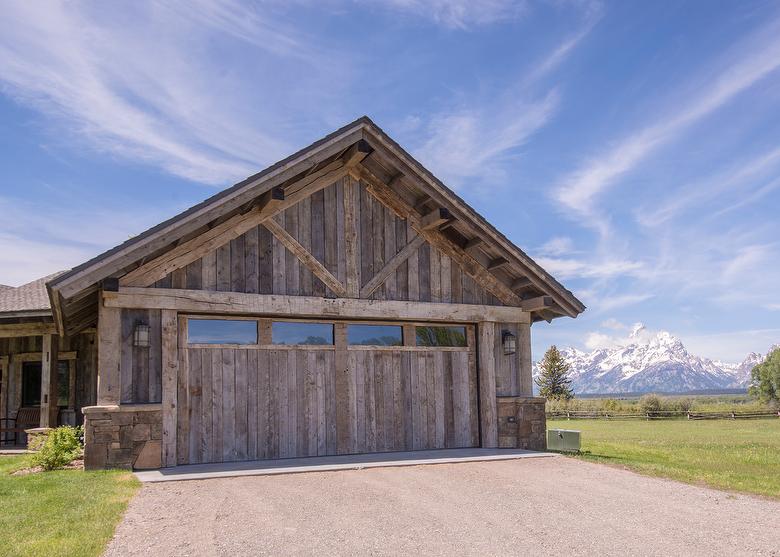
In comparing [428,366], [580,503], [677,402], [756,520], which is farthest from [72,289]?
[677,402]

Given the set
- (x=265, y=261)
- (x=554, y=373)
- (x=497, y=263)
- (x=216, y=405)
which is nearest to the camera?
(x=216, y=405)

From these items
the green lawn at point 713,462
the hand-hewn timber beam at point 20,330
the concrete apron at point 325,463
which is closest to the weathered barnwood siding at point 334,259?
the concrete apron at point 325,463

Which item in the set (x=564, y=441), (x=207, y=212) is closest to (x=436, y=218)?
(x=207, y=212)

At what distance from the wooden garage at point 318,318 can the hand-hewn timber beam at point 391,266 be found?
2cm

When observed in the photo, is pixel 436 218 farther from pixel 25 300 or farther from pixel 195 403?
pixel 25 300

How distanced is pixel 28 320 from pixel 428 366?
9892mm

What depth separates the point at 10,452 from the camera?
15.1m

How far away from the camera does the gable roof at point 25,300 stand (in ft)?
51.4

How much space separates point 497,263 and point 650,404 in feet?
122

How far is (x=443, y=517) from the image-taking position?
731 centimetres

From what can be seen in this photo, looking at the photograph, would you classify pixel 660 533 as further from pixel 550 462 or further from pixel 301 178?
pixel 301 178

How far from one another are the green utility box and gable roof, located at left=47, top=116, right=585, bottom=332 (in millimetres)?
2438

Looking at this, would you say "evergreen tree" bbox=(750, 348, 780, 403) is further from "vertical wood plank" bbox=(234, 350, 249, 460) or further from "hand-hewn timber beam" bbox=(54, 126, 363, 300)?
"vertical wood plank" bbox=(234, 350, 249, 460)

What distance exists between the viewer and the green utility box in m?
14.6
